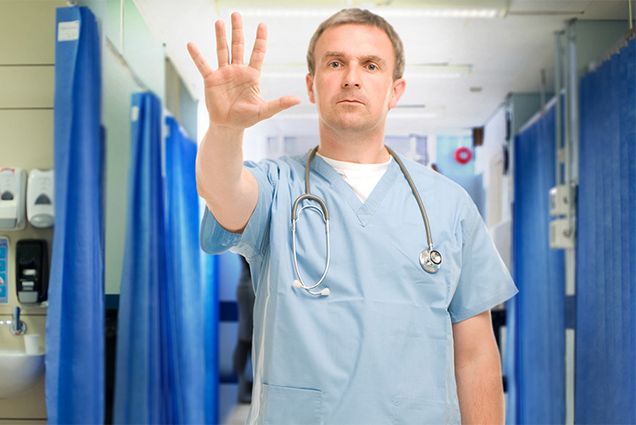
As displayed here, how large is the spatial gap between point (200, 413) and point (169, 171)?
101 cm

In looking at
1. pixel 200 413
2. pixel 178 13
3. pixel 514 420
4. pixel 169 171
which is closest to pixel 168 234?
pixel 169 171

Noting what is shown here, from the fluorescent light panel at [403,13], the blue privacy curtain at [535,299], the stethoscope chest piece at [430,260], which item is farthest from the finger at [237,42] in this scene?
the blue privacy curtain at [535,299]

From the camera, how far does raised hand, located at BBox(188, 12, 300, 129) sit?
3.41 ft

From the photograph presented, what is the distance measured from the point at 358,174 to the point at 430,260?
0.23 meters

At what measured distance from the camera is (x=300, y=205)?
128 cm

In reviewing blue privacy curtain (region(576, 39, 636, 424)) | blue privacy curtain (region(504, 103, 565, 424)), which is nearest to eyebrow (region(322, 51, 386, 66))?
blue privacy curtain (region(576, 39, 636, 424))

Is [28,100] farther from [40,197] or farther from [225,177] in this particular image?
[225,177]

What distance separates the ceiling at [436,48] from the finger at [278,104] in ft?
3.03

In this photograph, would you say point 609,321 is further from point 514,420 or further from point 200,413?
point 200,413

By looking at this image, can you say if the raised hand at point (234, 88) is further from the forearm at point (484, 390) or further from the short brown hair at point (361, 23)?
the forearm at point (484, 390)

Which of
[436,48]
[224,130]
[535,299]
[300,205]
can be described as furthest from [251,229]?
[535,299]

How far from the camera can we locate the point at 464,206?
1.38m

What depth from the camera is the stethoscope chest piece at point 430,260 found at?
1.27m

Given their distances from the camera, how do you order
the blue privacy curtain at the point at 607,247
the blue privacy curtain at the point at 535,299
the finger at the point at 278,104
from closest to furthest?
the finger at the point at 278,104 < the blue privacy curtain at the point at 607,247 < the blue privacy curtain at the point at 535,299
